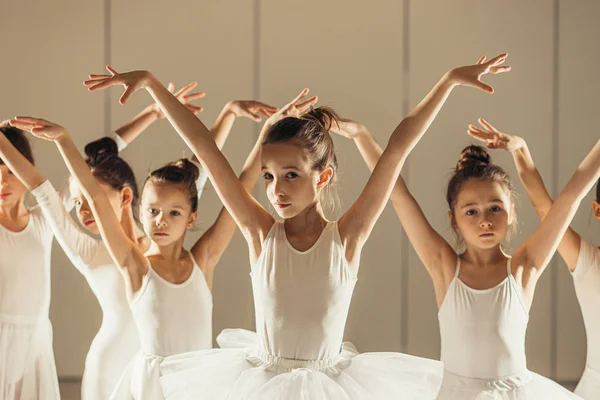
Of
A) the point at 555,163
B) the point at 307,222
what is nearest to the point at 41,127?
the point at 307,222

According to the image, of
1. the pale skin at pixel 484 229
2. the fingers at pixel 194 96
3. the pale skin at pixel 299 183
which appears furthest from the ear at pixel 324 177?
the fingers at pixel 194 96

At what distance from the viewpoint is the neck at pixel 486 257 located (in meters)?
2.32

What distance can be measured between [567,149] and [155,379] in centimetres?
251

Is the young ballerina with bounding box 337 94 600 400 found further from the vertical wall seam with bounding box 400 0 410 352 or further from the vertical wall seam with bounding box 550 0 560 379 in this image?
the vertical wall seam with bounding box 550 0 560 379

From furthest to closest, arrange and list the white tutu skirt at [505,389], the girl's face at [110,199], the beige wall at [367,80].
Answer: the beige wall at [367,80]
the girl's face at [110,199]
the white tutu skirt at [505,389]

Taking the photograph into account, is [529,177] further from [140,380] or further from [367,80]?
[367,80]

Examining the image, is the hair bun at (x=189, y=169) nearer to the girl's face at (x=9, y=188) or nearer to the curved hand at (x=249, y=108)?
the curved hand at (x=249, y=108)

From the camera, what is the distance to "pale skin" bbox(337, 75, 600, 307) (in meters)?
2.27

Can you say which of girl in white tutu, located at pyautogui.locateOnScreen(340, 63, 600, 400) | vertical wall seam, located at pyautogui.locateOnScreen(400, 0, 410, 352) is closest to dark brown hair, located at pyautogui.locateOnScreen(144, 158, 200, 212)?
girl in white tutu, located at pyautogui.locateOnScreen(340, 63, 600, 400)

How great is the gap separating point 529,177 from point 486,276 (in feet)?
1.28

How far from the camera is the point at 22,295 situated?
8.97 feet

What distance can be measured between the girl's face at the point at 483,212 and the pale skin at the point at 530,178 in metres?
0.15

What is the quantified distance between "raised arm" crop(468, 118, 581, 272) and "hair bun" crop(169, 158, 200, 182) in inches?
35.0

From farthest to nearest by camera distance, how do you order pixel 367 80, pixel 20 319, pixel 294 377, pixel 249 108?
pixel 367 80 → pixel 20 319 → pixel 249 108 → pixel 294 377
